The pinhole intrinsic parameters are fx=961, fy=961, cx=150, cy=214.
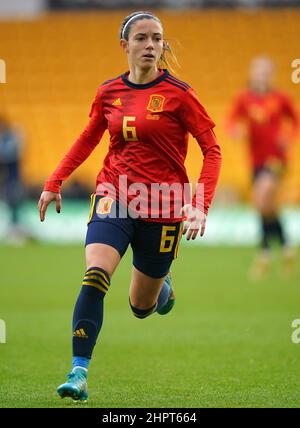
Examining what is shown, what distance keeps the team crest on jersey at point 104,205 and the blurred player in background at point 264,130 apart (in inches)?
318

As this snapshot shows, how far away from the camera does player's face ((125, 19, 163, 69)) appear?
6.14m

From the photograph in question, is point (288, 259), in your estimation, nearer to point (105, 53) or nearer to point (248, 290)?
point (248, 290)

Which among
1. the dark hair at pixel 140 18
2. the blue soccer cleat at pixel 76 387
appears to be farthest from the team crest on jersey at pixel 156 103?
the blue soccer cleat at pixel 76 387

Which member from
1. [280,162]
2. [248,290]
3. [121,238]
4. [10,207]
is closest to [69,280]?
[248,290]

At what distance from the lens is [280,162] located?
1477 cm

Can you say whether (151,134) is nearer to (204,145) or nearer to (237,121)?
(204,145)

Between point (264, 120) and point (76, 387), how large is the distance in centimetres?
991

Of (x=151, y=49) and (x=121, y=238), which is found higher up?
(x=151, y=49)

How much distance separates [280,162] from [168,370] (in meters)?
8.08

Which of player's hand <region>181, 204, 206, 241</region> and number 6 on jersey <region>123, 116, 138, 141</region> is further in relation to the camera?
number 6 on jersey <region>123, 116, 138, 141</region>

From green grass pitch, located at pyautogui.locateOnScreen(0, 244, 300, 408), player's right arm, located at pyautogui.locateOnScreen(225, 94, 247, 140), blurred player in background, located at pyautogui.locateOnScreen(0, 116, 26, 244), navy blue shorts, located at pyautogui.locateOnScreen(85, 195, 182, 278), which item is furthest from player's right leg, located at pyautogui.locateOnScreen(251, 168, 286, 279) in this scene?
navy blue shorts, located at pyautogui.locateOnScreen(85, 195, 182, 278)

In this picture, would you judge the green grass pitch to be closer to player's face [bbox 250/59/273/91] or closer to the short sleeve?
the short sleeve

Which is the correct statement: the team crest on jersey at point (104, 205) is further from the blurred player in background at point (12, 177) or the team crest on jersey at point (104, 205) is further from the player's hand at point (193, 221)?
the blurred player in background at point (12, 177)

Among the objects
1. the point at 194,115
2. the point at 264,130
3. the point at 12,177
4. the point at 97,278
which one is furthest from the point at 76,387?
the point at 12,177
